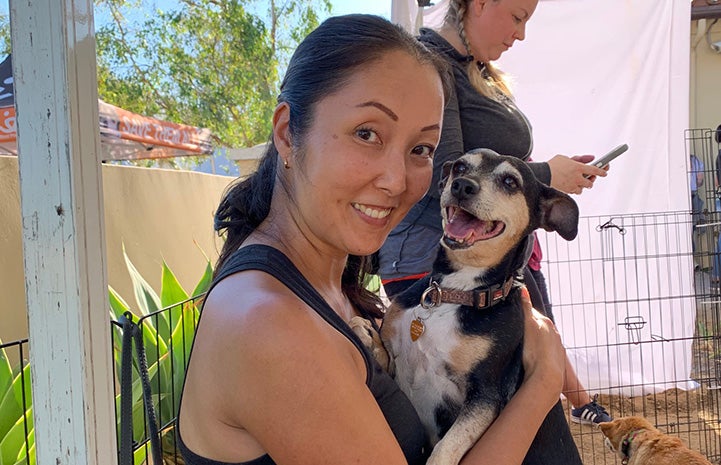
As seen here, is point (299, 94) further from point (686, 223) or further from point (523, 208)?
point (686, 223)

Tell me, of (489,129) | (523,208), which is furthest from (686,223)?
(523,208)

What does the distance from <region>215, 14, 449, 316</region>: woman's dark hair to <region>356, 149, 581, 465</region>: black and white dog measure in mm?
474

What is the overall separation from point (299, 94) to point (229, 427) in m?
0.61

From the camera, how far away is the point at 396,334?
69.7 inches

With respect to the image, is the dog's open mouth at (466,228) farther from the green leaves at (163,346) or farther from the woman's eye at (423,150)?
the green leaves at (163,346)

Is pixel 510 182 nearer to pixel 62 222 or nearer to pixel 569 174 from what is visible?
pixel 569 174

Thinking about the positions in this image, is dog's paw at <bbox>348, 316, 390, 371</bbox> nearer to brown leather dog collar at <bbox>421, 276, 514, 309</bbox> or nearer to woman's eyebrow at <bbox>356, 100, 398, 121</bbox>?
brown leather dog collar at <bbox>421, 276, 514, 309</bbox>

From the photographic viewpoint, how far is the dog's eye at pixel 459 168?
199 centimetres

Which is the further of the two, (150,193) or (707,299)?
(150,193)

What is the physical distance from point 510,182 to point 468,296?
39 cm

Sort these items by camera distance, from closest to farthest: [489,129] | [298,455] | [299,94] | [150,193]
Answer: [298,455], [299,94], [489,129], [150,193]

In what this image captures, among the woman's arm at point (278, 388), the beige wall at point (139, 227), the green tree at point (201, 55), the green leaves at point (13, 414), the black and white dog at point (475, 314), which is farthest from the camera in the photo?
the green tree at point (201, 55)

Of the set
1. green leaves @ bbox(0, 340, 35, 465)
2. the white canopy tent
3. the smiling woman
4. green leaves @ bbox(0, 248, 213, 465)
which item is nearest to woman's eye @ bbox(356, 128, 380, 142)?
the smiling woman

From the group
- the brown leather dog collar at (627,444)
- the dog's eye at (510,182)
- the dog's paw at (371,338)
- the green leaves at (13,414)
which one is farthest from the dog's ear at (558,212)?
the green leaves at (13,414)
